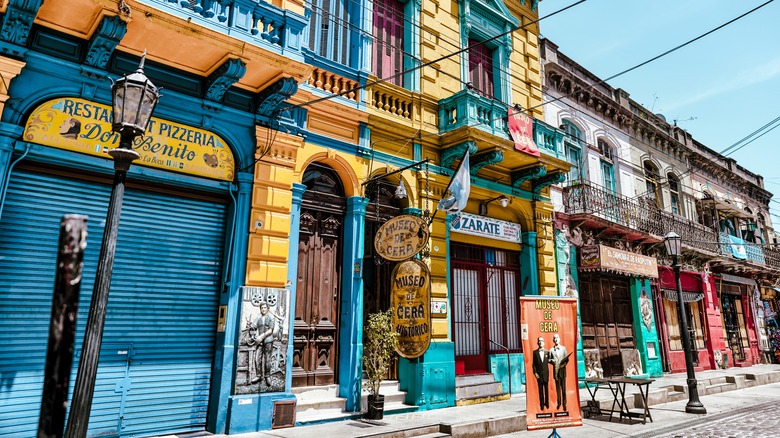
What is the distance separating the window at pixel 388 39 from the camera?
11.7 m

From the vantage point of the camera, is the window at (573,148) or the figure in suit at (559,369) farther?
the window at (573,148)

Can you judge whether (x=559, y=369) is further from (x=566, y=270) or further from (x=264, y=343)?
(x=566, y=270)

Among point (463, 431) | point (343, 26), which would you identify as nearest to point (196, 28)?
point (343, 26)

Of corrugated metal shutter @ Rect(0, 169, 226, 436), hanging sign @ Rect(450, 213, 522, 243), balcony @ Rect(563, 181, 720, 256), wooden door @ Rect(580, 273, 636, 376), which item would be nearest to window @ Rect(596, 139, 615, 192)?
balcony @ Rect(563, 181, 720, 256)

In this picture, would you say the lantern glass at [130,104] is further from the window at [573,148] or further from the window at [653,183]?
the window at [653,183]

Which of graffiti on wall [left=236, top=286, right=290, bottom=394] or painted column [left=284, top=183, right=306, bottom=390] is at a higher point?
painted column [left=284, top=183, right=306, bottom=390]

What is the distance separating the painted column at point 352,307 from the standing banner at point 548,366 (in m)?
3.59

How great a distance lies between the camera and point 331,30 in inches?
426

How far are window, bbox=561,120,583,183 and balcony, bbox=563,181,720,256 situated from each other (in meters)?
0.48

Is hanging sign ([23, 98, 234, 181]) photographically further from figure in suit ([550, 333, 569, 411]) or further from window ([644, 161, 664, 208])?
window ([644, 161, 664, 208])

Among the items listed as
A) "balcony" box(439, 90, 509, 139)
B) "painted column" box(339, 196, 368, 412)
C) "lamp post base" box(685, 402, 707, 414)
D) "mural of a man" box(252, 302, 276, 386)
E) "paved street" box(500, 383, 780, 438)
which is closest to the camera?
"mural of a man" box(252, 302, 276, 386)

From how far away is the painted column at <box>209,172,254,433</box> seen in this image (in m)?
7.67

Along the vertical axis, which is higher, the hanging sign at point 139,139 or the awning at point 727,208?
the awning at point 727,208

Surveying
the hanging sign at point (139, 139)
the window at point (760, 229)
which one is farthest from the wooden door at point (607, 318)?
the window at point (760, 229)
